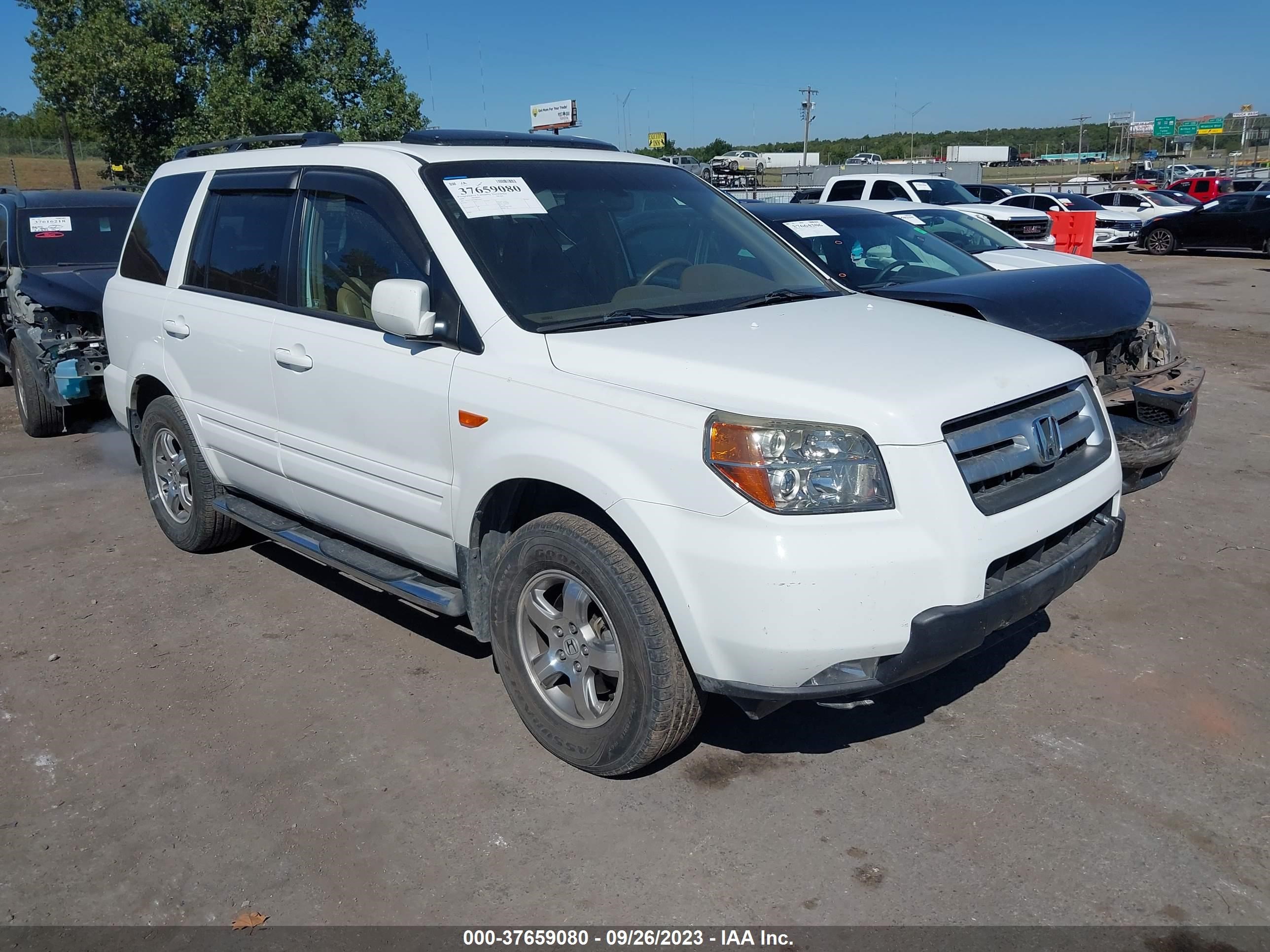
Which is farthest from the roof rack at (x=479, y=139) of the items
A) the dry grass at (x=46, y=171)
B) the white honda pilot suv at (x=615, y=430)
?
the dry grass at (x=46, y=171)

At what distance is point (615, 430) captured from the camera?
301 cm

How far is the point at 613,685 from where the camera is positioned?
3.37m

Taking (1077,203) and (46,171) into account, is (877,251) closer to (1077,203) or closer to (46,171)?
(1077,203)

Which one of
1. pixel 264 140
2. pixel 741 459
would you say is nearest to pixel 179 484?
pixel 264 140

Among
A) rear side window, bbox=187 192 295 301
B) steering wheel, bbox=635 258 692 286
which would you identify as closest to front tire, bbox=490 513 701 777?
steering wheel, bbox=635 258 692 286

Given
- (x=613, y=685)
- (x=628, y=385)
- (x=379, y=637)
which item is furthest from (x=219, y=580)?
(x=628, y=385)

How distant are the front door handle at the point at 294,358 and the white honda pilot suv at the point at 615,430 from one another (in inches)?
0.7

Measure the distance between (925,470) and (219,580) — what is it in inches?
149

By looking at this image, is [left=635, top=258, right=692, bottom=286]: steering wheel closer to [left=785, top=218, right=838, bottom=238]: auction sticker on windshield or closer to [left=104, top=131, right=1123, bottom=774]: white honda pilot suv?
[left=104, top=131, right=1123, bottom=774]: white honda pilot suv

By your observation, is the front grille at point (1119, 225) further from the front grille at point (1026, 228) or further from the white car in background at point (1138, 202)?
the front grille at point (1026, 228)

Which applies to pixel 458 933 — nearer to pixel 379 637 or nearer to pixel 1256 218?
pixel 379 637

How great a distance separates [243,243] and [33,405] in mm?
4650

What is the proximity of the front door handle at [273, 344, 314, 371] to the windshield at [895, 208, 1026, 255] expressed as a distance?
6.80m

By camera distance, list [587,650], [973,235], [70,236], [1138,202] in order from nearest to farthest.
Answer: [587,650], [70,236], [973,235], [1138,202]
